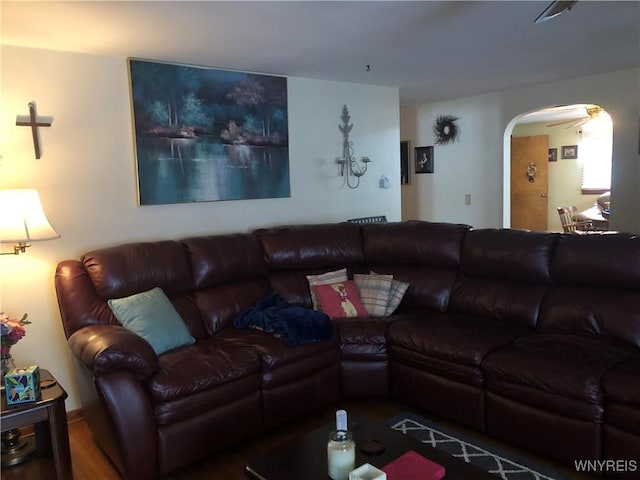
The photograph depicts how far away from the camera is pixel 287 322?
9.63 ft

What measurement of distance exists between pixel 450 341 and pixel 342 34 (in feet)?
6.22

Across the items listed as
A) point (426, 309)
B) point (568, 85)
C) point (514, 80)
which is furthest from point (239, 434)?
point (568, 85)

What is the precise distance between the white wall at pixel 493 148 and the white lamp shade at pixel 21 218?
447 centimetres

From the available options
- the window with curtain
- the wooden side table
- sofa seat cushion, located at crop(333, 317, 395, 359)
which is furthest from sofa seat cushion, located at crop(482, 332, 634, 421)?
the window with curtain

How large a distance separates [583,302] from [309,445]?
1.84 m

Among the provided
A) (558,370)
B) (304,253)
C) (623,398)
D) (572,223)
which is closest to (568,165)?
(572,223)

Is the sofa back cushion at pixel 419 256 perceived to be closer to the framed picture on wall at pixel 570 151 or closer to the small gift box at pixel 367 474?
the small gift box at pixel 367 474

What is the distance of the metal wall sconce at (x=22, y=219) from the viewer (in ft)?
8.38

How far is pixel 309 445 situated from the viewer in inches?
76.7

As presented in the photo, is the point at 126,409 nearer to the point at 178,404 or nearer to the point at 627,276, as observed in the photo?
the point at 178,404

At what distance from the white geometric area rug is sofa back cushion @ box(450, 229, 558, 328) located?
81 cm

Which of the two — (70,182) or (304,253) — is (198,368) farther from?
(70,182)

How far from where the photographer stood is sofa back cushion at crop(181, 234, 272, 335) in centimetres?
320

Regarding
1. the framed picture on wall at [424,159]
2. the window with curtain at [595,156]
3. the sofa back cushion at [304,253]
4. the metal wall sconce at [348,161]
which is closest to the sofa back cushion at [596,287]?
the sofa back cushion at [304,253]
